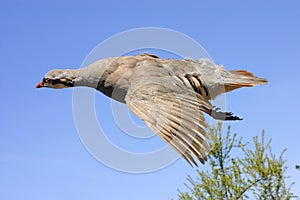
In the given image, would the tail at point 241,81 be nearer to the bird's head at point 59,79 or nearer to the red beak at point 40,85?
the bird's head at point 59,79

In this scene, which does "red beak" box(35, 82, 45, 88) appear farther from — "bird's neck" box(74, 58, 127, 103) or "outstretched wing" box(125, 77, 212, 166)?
"outstretched wing" box(125, 77, 212, 166)

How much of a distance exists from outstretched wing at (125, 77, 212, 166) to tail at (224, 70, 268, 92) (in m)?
1.01

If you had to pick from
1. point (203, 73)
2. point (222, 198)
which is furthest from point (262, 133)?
point (203, 73)

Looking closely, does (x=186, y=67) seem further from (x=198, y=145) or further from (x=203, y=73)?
(x=198, y=145)

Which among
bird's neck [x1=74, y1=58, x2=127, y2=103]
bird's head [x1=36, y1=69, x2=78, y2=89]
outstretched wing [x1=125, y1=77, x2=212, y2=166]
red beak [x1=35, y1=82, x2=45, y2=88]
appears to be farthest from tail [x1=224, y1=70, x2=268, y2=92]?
red beak [x1=35, y1=82, x2=45, y2=88]

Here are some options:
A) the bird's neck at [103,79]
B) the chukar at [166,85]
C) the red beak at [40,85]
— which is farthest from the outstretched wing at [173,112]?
the red beak at [40,85]

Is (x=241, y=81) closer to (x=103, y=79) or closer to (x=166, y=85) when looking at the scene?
(x=166, y=85)

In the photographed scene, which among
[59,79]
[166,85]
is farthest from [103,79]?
[59,79]

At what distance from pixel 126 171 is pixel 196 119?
863 mm

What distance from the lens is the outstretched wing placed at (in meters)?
4.64

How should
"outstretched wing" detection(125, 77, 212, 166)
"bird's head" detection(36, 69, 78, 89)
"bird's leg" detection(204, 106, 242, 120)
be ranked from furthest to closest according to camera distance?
"bird's head" detection(36, 69, 78, 89)
"bird's leg" detection(204, 106, 242, 120)
"outstretched wing" detection(125, 77, 212, 166)

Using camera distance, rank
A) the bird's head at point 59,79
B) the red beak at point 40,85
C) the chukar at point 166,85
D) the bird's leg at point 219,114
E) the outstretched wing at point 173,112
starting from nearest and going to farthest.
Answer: the outstretched wing at point 173,112 → the chukar at point 166,85 → the bird's leg at point 219,114 → the bird's head at point 59,79 → the red beak at point 40,85

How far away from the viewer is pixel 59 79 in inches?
300

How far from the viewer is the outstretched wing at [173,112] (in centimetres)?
464
